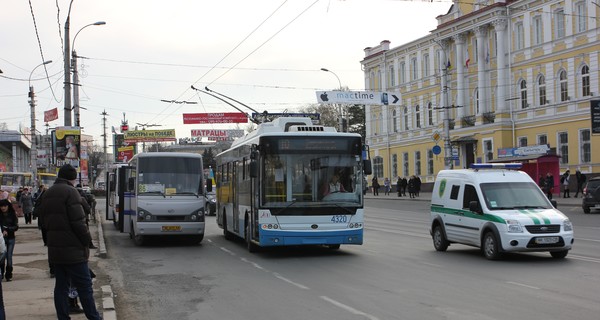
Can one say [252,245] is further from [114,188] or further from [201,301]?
[114,188]

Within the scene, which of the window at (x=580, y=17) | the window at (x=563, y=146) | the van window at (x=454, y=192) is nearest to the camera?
the van window at (x=454, y=192)

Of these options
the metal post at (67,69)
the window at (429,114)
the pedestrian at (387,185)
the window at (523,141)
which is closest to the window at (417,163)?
the pedestrian at (387,185)

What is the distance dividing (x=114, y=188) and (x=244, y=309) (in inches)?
793

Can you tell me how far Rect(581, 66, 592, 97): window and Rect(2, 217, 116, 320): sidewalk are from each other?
36.6 m

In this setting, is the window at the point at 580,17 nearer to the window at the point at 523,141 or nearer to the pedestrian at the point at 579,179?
the window at the point at 523,141

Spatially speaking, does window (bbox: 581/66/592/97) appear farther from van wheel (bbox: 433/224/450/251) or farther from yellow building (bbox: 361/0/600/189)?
van wheel (bbox: 433/224/450/251)

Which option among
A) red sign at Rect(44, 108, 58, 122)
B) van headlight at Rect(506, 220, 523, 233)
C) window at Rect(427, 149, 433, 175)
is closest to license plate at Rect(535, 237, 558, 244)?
van headlight at Rect(506, 220, 523, 233)

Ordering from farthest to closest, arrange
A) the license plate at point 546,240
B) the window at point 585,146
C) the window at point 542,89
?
1. the window at point 542,89
2. the window at point 585,146
3. the license plate at point 546,240

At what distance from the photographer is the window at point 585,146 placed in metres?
45.0

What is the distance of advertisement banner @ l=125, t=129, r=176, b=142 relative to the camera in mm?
77125

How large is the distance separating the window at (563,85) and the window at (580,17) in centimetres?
323

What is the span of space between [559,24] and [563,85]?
424cm

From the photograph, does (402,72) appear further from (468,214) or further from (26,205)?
(468,214)

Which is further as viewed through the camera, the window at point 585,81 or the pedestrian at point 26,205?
the window at point 585,81
